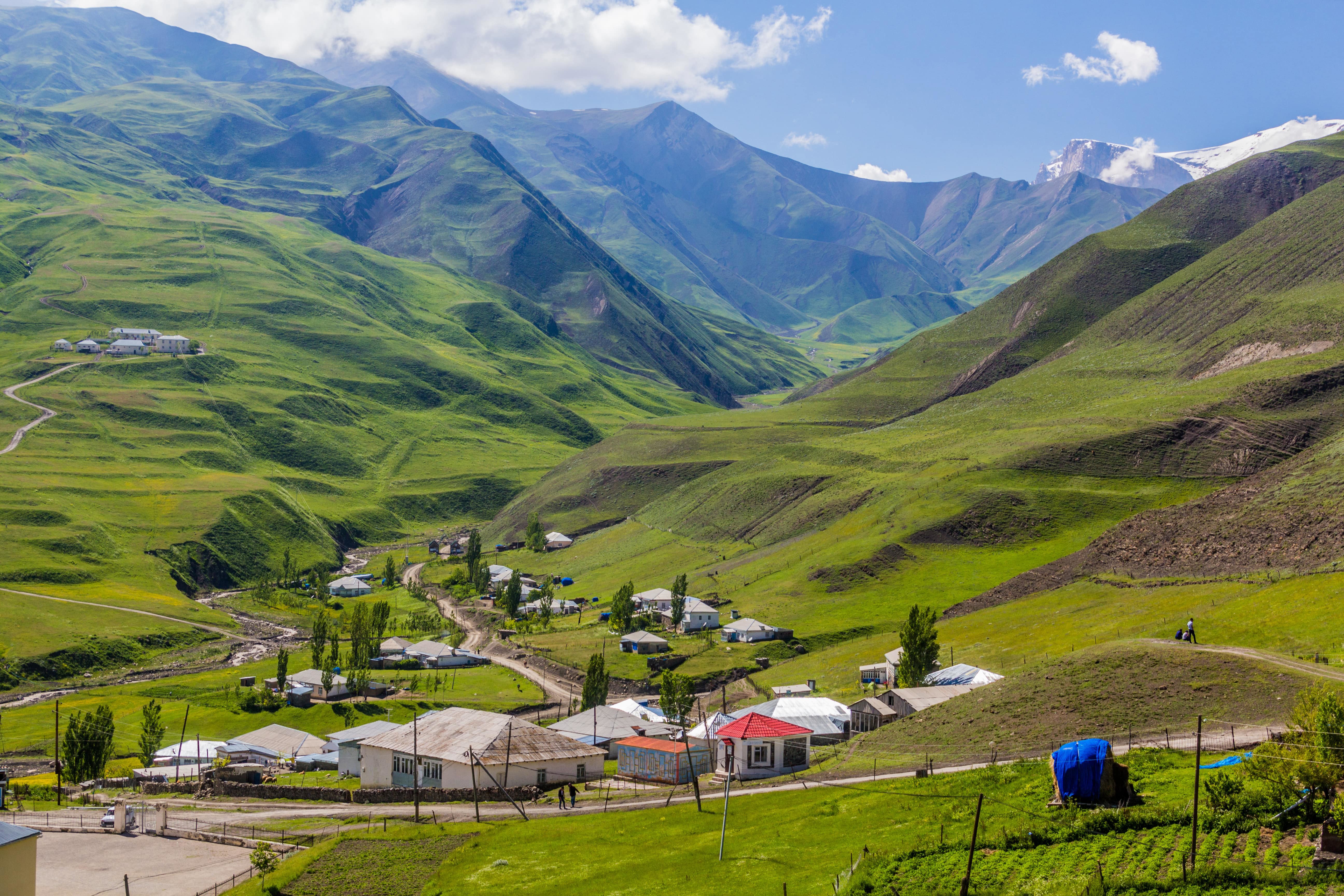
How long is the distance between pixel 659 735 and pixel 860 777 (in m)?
29.7

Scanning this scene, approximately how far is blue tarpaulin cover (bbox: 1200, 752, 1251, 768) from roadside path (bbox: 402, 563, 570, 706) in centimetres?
7442

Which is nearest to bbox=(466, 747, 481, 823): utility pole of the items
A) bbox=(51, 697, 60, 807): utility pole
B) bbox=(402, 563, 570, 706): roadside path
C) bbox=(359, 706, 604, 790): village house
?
bbox=(359, 706, 604, 790): village house

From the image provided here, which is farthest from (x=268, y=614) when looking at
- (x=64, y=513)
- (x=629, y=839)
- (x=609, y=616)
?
(x=629, y=839)

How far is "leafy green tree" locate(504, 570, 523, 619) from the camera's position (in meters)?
155

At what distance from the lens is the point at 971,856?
90.6ft

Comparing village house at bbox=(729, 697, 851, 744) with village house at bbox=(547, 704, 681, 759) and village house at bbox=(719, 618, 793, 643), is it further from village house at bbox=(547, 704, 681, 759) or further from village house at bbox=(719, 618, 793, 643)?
village house at bbox=(719, 618, 793, 643)

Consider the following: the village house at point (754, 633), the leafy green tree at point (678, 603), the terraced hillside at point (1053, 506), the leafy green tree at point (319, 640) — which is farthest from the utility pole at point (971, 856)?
the leafy green tree at point (319, 640)

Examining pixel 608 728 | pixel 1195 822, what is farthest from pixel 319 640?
pixel 1195 822

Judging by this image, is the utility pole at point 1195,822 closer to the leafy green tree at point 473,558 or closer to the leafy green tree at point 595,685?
the leafy green tree at point 595,685

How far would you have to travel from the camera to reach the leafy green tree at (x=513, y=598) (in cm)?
15500

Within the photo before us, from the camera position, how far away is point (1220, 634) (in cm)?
7262

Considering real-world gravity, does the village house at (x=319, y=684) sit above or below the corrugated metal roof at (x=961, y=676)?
above

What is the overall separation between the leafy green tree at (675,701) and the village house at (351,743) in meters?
21.4

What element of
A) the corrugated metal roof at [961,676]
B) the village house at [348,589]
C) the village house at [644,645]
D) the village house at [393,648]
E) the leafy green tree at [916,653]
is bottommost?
the corrugated metal roof at [961,676]
